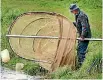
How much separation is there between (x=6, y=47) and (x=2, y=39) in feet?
1.65

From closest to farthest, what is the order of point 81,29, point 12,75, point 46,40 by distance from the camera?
point 81,29, point 12,75, point 46,40

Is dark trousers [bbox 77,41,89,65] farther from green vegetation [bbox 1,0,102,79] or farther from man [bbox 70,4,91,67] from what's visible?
green vegetation [bbox 1,0,102,79]

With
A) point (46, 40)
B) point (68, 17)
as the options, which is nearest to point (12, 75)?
point (46, 40)

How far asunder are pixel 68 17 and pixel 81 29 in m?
5.64

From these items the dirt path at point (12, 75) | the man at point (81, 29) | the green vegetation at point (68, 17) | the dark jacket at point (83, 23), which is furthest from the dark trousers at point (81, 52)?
the dirt path at point (12, 75)

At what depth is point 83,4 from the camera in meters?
20.5

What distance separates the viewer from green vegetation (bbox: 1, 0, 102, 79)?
11430mm

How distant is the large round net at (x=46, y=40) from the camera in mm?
12052

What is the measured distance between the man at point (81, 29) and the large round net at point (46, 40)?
199 mm

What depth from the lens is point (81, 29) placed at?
12.2 m

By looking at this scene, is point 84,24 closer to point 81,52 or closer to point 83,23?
point 83,23

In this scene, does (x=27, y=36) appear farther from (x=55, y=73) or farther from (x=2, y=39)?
(x=2, y=39)

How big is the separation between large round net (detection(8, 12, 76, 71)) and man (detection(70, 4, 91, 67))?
199 millimetres

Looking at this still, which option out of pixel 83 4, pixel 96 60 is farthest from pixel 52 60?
pixel 83 4
